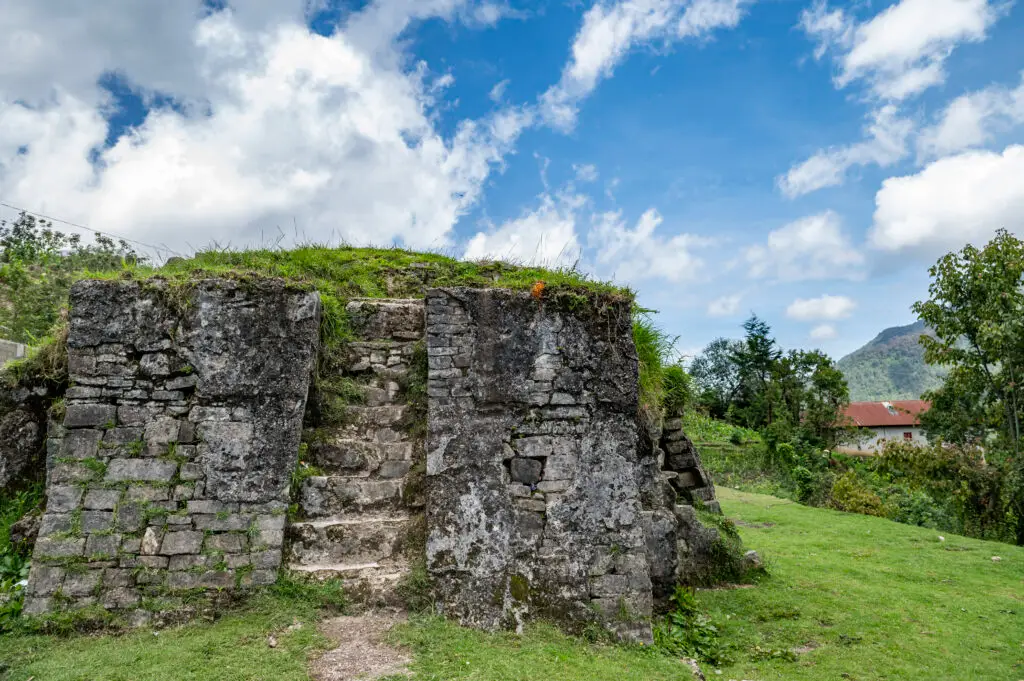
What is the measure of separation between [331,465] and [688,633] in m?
3.61

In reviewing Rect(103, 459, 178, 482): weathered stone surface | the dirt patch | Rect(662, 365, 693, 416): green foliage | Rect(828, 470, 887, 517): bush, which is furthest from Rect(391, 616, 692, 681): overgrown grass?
Rect(828, 470, 887, 517): bush

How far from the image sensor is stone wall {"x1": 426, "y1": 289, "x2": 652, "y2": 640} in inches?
190

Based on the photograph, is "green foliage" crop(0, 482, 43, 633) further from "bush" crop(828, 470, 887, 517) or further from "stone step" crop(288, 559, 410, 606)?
"bush" crop(828, 470, 887, 517)

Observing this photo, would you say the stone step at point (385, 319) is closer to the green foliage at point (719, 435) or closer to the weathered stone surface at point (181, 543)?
the weathered stone surface at point (181, 543)

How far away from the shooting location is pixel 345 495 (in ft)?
17.2

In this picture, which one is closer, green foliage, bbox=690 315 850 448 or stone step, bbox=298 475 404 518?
stone step, bbox=298 475 404 518

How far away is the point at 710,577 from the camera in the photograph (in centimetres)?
749

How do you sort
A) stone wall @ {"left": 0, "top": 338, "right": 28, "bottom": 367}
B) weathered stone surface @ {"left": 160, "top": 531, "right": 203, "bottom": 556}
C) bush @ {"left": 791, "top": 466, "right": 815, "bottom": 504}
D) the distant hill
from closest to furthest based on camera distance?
weathered stone surface @ {"left": 160, "top": 531, "right": 203, "bottom": 556}, stone wall @ {"left": 0, "top": 338, "right": 28, "bottom": 367}, bush @ {"left": 791, "top": 466, "right": 815, "bottom": 504}, the distant hill

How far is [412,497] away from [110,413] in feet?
8.41

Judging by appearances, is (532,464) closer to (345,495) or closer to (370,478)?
(370,478)

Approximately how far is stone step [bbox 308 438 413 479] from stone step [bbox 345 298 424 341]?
130 centimetres

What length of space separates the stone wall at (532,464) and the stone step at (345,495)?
0.55 metres

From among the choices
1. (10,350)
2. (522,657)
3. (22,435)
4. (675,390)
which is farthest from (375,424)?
(10,350)

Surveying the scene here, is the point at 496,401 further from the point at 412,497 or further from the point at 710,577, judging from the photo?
the point at 710,577
